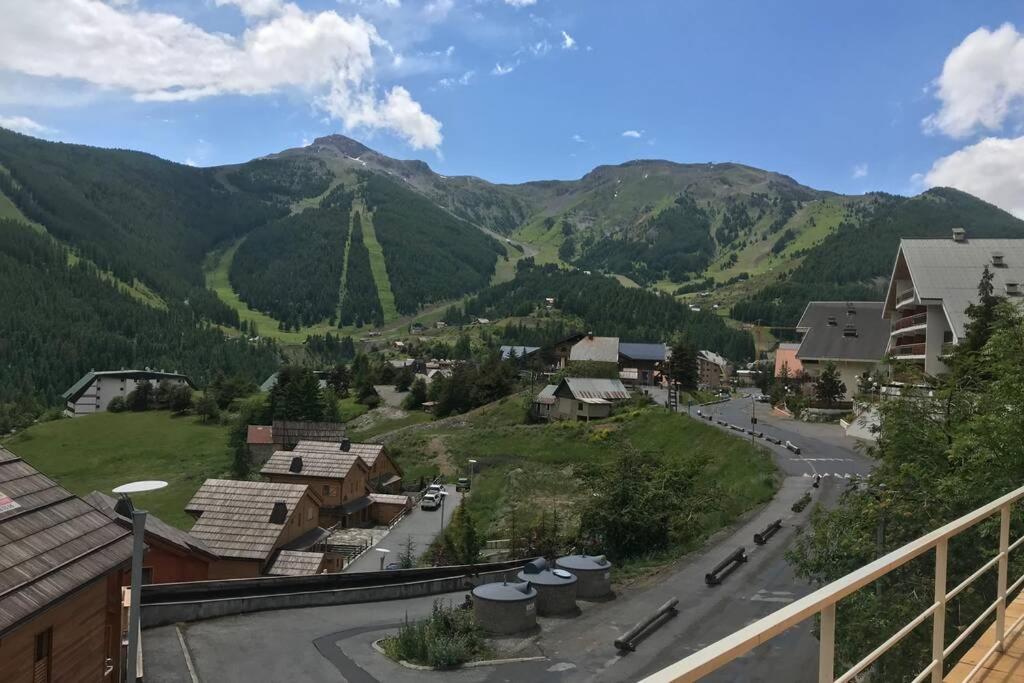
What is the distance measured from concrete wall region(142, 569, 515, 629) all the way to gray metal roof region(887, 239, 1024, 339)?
1370 inches

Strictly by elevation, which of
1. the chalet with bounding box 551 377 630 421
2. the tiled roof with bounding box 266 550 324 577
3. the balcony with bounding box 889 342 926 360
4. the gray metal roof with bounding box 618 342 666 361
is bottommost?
the tiled roof with bounding box 266 550 324 577

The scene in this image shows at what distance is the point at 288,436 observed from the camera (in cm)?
7544

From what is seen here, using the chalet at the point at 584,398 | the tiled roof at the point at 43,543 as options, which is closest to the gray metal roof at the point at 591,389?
the chalet at the point at 584,398

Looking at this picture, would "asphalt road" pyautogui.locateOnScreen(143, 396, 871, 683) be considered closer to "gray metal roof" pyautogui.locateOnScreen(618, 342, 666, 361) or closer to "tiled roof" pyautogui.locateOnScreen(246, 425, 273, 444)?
"tiled roof" pyautogui.locateOnScreen(246, 425, 273, 444)

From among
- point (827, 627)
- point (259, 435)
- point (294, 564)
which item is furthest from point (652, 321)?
point (827, 627)

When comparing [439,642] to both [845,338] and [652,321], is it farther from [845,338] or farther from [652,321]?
[652,321]

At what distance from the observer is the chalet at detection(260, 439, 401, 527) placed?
156ft

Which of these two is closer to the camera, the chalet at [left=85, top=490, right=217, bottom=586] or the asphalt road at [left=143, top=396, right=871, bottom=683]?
the asphalt road at [left=143, top=396, right=871, bottom=683]

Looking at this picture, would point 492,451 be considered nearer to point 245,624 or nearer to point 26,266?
point 245,624

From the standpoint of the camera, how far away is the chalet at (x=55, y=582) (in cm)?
932

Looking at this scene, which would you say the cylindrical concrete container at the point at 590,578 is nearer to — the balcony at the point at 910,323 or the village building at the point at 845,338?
the balcony at the point at 910,323

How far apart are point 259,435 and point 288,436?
3.96 metres

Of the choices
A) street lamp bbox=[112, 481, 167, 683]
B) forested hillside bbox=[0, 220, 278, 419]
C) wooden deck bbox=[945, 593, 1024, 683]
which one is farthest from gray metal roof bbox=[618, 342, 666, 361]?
wooden deck bbox=[945, 593, 1024, 683]

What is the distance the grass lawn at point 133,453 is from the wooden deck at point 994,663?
179 ft
